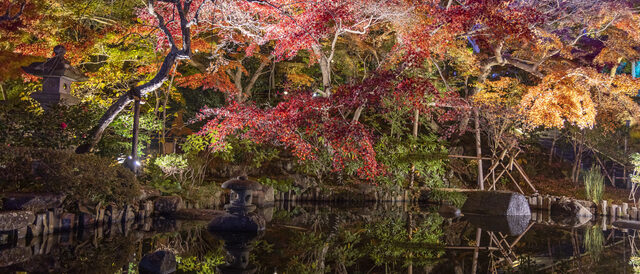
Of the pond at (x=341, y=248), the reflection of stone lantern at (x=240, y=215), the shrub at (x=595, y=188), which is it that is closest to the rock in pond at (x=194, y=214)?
the pond at (x=341, y=248)

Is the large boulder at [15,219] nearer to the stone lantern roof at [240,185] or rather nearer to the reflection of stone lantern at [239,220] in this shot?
the reflection of stone lantern at [239,220]

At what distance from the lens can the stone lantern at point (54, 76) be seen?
816 cm

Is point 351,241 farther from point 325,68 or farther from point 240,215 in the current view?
point 325,68

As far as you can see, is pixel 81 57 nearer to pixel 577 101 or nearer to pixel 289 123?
pixel 289 123

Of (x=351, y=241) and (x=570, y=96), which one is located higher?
(x=570, y=96)

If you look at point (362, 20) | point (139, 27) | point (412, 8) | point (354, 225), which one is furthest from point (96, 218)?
point (412, 8)

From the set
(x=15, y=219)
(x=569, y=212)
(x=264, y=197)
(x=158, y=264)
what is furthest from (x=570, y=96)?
(x=15, y=219)

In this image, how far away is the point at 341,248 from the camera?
18.6 ft

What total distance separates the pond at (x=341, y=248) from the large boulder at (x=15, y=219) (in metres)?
0.21

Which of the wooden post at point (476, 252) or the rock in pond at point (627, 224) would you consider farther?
the rock in pond at point (627, 224)

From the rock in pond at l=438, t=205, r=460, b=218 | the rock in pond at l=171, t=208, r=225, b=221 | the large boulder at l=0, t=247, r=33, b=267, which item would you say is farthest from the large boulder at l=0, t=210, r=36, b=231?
the rock in pond at l=438, t=205, r=460, b=218

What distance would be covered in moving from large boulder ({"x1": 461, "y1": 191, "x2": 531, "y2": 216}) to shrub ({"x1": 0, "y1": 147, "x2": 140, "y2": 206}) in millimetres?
8003

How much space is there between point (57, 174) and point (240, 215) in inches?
99.5

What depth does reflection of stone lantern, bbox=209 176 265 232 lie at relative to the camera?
652 centimetres
